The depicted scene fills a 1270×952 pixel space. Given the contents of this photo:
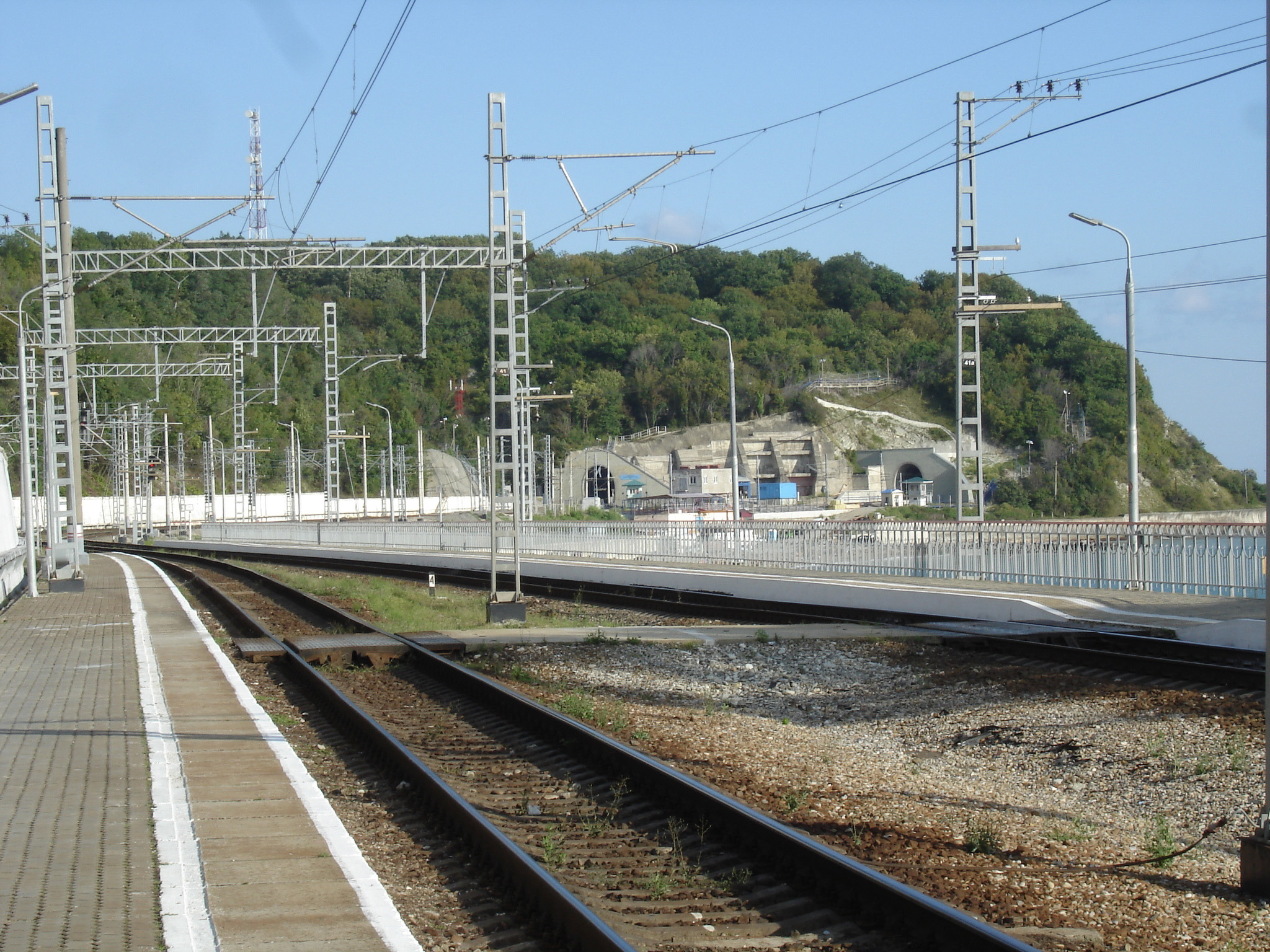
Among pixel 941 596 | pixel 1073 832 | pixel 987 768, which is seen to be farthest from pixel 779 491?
pixel 1073 832

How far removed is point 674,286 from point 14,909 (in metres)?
168

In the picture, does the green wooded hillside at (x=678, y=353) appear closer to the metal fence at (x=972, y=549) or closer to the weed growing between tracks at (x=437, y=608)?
the metal fence at (x=972, y=549)

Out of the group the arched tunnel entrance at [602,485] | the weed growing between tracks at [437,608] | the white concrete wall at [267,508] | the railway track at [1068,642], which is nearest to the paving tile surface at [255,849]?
the weed growing between tracks at [437,608]

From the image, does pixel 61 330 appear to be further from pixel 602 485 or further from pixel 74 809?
→ pixel 602 485

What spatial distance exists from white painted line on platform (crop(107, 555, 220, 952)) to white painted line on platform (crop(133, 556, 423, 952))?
70 cm

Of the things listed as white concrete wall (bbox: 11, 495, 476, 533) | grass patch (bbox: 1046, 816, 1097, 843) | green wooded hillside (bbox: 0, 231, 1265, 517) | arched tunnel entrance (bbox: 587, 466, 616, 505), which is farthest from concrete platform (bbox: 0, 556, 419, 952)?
arched tunnel entrance (bbox: 587, 466, 616, 505)

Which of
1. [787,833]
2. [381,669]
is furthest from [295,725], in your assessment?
[787,833]

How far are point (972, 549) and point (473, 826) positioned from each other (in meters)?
18.4

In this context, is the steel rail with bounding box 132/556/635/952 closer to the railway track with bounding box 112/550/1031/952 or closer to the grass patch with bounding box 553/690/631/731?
the railway track with bounding box 112/550/1031/952

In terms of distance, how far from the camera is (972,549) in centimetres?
2381

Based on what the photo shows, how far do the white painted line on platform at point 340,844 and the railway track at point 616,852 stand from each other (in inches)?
20.7

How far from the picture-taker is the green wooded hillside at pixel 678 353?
349 ft

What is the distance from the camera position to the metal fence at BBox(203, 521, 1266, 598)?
1939 centimetres

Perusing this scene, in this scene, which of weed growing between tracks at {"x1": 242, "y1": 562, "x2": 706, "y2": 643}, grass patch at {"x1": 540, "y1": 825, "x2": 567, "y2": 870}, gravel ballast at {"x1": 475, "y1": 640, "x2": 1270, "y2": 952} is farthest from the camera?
weed growing between tracks at {"x1": 242, "y1": 562, "x2": 706, "y2": 643}
